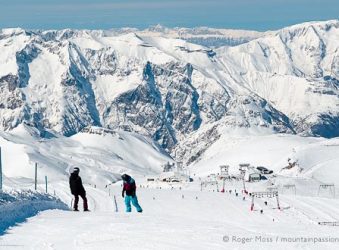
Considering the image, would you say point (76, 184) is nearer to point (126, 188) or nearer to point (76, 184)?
point (76, 184)

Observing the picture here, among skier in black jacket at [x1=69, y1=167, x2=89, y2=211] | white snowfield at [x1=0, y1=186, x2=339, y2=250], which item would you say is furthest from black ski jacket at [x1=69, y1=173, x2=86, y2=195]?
white snowfield at [x1=0, y1=186, x2=339, y2=250]

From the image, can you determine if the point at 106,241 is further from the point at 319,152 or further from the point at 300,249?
the point at 319,152

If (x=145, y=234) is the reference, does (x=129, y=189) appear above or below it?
above

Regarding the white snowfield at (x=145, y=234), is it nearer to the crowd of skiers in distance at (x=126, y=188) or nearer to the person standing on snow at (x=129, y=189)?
the crowd of skiers in distance at (x=126, y=188)

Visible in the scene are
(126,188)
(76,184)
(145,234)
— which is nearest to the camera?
(145,234)

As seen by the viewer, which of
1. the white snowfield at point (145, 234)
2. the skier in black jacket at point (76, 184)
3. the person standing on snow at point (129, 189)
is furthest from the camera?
the skier in black jacket at point (76, 184)

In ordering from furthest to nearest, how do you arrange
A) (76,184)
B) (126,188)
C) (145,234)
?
(76,184), (126,188), (145,234)

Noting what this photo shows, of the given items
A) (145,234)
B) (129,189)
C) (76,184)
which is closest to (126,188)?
(129,189)

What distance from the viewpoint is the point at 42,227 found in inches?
861

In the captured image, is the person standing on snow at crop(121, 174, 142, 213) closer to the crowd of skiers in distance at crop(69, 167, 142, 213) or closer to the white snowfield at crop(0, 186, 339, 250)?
the crowd of skiers in distance at crop(69, 167, 142, 213)

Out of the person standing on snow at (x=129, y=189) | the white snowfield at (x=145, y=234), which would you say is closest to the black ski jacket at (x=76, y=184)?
the person standing on snow at (x=129, y=189)

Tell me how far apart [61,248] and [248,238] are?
4.65 meters

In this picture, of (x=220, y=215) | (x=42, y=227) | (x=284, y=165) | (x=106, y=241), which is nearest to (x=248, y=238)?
(x=106, y=241)

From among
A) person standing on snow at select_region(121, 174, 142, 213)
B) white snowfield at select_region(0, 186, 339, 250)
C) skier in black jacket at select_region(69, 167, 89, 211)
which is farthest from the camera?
skier in black jacket at select_region(69, 167, 89, 211)
